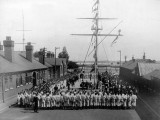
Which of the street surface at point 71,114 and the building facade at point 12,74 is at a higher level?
the building facade at point 12,74

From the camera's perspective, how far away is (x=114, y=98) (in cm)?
1859

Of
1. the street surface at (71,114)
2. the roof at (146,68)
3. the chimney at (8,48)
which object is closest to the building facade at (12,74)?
the chimney at (8,48)

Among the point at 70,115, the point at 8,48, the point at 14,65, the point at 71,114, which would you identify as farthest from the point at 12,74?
the point at 70,115

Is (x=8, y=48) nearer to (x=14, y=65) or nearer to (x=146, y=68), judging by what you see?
(x=14, y=65)

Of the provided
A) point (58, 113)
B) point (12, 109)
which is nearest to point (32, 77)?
point (12, 109)

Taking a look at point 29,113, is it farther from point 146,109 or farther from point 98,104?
point 146,109

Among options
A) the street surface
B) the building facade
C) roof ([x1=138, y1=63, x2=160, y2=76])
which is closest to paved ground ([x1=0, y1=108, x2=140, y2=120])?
the street surface

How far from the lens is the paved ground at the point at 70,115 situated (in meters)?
15.4

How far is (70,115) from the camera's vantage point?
53.2ft

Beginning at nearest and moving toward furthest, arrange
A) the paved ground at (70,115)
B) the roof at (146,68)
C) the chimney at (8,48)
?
1. the paved ground at (70,115)
2. the chimney at (8,48)
3. the roof at (146,68)

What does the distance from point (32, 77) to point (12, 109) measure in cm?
1364

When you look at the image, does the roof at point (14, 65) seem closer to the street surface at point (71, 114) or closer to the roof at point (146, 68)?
the street surface at point (71, 114)

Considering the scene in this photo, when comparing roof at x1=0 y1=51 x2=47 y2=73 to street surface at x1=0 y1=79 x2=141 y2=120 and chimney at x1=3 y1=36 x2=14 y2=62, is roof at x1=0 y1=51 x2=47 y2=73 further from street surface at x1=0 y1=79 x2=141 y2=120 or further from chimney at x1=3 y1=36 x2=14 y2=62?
street surface at x1=0 y1=79 x2=141 y2=120

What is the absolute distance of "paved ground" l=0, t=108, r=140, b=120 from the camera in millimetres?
15422
